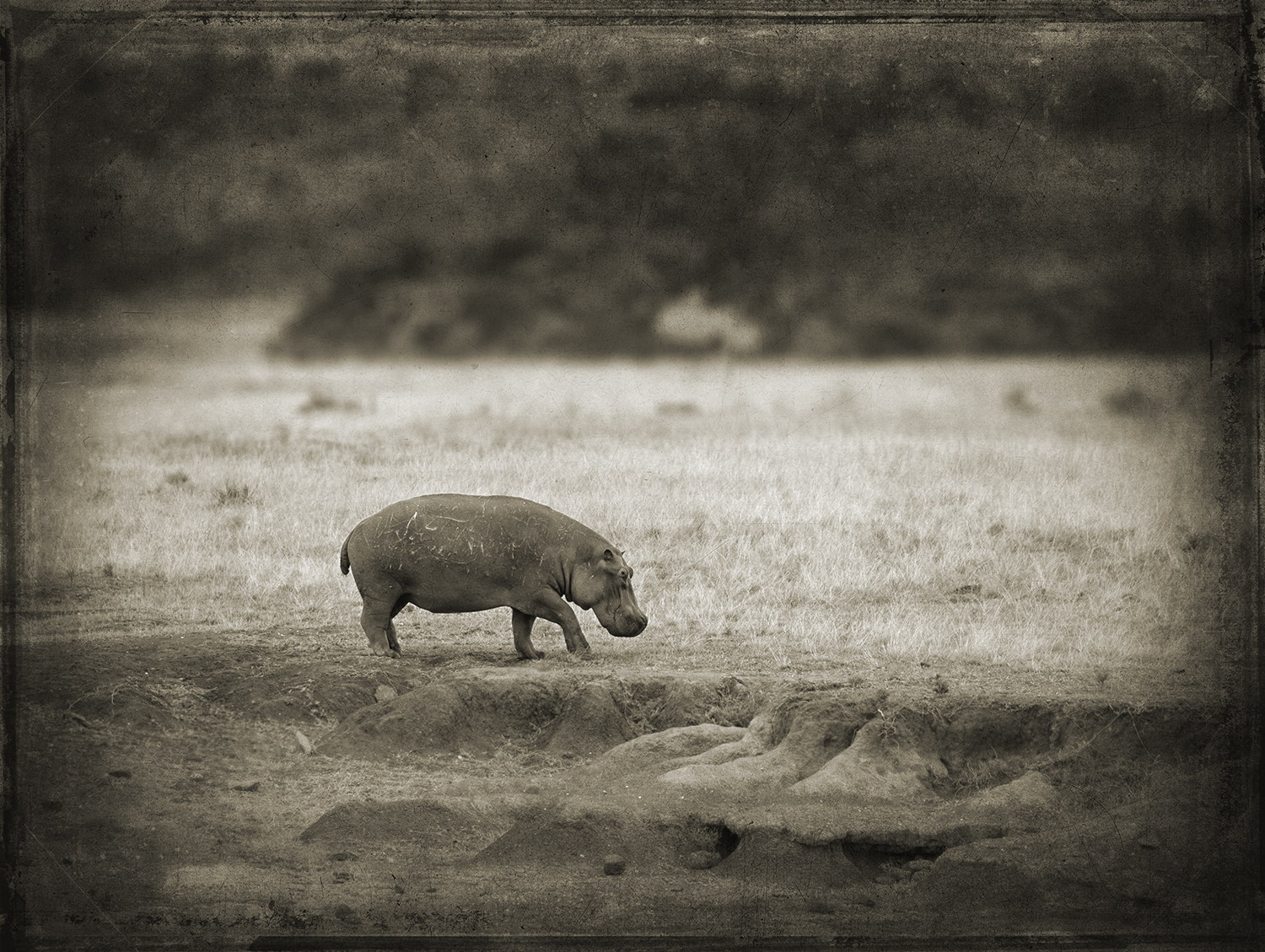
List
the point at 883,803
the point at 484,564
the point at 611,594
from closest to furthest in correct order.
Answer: the point at 883,803, the point at 484,564, the point at 611,594

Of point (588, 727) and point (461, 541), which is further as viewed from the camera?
point (461, 541)

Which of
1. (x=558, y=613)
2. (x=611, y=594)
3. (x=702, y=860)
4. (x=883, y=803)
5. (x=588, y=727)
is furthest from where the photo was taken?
(x=611, y=594)

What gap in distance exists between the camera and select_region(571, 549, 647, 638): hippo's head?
427 inches

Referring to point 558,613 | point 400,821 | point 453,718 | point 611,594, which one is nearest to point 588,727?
point 453,718

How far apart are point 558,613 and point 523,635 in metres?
0.45

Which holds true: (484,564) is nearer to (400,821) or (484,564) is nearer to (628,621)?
(628,621)

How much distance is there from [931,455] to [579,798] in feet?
39.1

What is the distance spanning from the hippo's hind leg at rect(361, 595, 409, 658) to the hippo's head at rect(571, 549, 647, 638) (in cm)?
144

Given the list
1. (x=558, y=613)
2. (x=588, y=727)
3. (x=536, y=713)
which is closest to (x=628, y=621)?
(x=558, y=613)

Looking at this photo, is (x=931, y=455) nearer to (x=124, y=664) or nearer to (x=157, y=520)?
(x=157, y=520)

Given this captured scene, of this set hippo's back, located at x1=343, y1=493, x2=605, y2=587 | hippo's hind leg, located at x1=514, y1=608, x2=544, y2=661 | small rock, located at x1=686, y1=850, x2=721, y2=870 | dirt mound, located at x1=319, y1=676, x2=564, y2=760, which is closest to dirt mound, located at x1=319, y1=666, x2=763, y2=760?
dirt mound, located at x1=319, y1=676, x2=564, y2=760

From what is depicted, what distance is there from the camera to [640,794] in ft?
27.7

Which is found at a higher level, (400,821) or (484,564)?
(484,564)

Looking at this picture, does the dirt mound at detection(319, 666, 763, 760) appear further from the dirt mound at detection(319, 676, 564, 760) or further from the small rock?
the small rock
